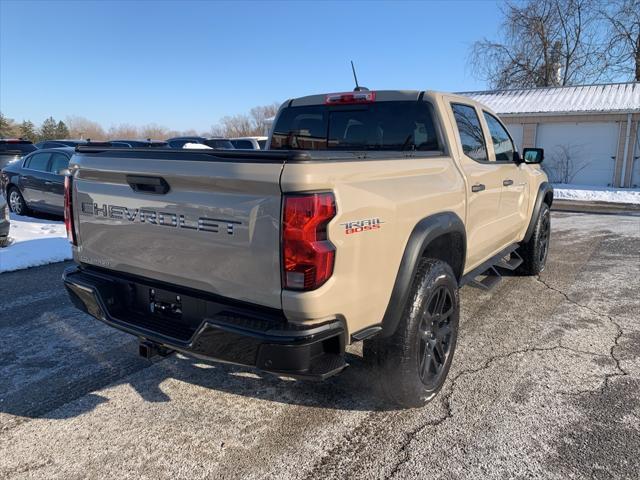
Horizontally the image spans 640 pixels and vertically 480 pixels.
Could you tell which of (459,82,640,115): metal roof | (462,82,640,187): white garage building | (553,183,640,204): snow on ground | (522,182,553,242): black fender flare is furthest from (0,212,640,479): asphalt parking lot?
(459,82,640,115): metal roof

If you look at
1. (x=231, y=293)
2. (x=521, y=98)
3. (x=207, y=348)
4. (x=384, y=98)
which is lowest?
(x=207, y=348)

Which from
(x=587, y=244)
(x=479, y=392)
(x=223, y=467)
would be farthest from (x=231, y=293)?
(x=587, y=244)

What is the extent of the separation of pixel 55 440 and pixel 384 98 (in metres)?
3.33

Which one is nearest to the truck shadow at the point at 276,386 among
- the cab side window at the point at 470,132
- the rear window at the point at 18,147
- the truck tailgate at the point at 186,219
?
the truck tailgate at the point at 186,219

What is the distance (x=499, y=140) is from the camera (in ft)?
16.2

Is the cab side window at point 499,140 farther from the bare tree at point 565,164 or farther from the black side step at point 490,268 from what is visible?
the bare tree at point 565,164

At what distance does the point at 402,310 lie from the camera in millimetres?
2855

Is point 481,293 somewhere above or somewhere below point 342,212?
below

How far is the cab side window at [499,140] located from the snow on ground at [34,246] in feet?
20.1

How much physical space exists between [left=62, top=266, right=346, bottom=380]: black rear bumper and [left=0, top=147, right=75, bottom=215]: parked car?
26.1ft

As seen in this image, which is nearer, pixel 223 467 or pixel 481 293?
pixel 223 467

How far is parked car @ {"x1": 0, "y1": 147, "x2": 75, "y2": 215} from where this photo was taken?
1014 cm

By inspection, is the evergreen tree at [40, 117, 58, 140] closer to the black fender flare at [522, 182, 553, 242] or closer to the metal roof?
the metal roof

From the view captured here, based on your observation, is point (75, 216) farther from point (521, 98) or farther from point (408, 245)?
point (521, 98)
